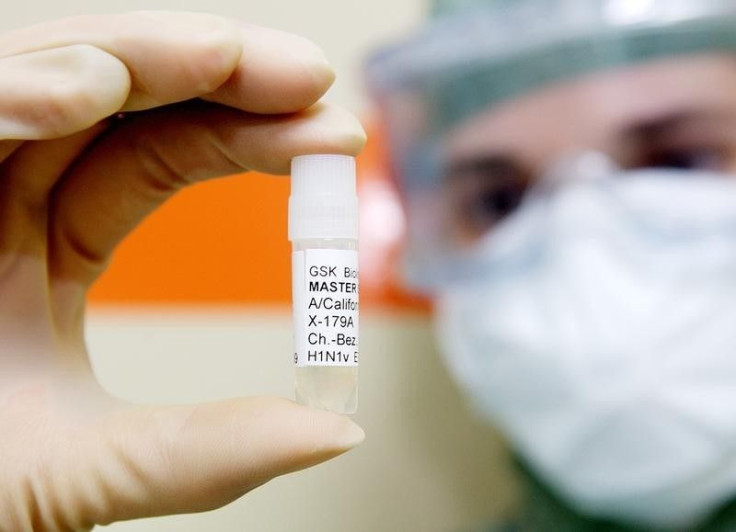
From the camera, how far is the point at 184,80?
49 centimetres

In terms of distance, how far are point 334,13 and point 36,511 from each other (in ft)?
3.23

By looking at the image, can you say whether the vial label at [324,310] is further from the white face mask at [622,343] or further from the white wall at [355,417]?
the white wall at [355,417]

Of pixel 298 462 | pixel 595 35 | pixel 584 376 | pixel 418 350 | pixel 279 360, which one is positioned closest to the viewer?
pixel 298 462

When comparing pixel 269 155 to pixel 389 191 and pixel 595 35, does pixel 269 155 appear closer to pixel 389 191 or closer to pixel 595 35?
pixel 595 35

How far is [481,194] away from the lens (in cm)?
119

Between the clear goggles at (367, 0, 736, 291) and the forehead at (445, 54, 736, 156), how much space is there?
0.01 meters

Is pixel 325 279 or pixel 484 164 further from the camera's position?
pixel 484 164

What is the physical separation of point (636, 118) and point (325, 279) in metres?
0.67

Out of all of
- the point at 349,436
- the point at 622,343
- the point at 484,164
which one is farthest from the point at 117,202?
the point at 484,164

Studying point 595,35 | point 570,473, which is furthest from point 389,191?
point 570,473

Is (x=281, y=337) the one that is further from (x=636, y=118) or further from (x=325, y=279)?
(x=325, y=279)

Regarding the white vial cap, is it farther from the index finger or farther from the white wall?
the white wall

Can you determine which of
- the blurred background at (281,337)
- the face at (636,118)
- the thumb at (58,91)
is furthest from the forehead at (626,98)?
the thumb at (58,91)

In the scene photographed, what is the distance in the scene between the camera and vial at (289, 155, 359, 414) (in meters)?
0.49
